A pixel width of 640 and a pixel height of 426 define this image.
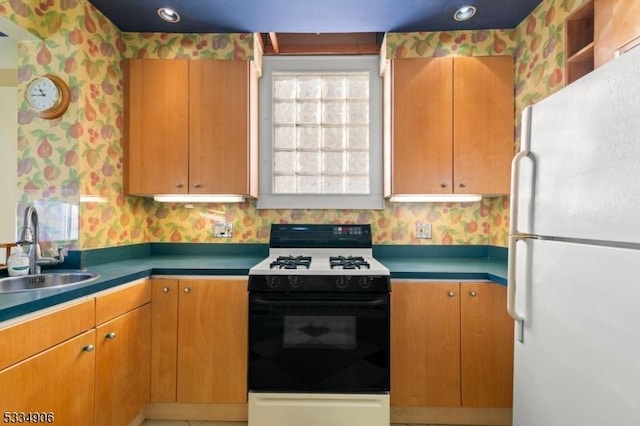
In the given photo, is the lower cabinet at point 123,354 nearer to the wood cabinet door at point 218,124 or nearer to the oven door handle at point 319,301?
the oven door handle at point 319,301

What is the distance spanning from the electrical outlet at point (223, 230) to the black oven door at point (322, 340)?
814 millimetres

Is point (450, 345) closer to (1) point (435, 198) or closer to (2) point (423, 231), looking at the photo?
(2) point (423, 231)

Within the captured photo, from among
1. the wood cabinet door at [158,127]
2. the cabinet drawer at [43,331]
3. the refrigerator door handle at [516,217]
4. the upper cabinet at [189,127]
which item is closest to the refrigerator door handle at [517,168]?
the refrigerator door handle at [516,217]

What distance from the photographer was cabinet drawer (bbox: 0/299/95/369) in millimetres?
1084

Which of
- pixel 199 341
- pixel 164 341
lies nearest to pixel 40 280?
pixel 164 341

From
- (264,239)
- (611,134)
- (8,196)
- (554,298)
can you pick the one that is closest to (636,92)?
(611,134)

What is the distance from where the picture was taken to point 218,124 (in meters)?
2.19

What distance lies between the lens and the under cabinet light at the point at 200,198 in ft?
7.41

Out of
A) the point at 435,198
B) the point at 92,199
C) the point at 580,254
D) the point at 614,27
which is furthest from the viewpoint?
the point at 435,198

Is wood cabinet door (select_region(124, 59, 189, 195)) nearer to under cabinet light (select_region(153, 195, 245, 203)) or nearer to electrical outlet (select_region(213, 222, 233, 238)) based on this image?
under cabinet light (select_region(153, 195, 245, 203))

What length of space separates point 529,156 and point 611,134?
1.04ft

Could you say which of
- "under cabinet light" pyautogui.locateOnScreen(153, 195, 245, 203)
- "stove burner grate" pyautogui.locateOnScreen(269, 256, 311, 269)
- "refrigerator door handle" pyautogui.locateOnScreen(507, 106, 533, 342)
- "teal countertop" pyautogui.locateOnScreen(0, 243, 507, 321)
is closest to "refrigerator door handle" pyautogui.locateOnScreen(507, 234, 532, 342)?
"refrigerator door handle" pyautogui.locateOnScreen(507, 106, 533, 342)

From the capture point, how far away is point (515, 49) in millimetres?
2191

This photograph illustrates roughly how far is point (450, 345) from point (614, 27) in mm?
1675
